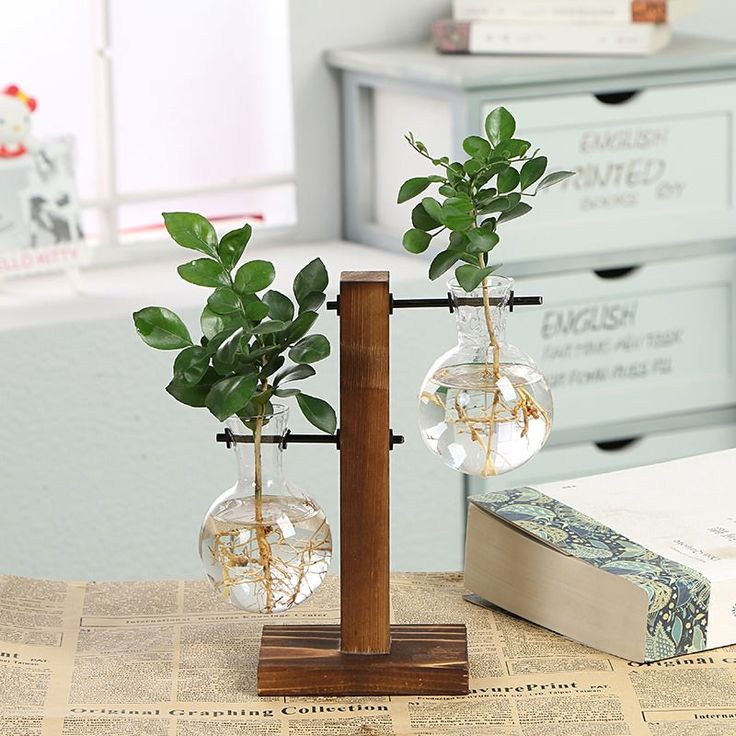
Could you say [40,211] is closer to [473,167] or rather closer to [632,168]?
[632,168]

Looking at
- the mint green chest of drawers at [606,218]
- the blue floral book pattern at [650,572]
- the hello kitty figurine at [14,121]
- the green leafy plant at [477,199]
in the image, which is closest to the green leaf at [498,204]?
the green leafy plant at [477,199]

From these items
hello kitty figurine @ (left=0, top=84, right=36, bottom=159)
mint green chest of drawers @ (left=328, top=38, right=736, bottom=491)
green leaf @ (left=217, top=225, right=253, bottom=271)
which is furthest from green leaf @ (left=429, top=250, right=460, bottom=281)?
hello kitty figurine @ (left=0, top=84, right=36, bottom=159)

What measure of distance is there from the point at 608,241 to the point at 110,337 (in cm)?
68

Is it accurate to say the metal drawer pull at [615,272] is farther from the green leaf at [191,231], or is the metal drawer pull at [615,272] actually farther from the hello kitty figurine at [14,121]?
the green leaf at [191,231]

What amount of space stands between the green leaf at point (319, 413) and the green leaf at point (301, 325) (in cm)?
3

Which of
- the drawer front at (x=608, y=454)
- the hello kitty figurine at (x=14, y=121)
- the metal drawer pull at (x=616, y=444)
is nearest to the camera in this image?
the hello kitty figurine at (x=14, y=121)

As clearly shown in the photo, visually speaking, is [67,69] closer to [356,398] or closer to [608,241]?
[608,241]

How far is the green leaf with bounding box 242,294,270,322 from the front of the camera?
2.66 ft

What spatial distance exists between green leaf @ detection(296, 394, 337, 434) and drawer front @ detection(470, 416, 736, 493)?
109cm

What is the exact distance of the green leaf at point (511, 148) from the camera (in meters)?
0.83

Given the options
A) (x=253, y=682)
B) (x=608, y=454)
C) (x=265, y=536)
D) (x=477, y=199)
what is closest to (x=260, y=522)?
(x=265, y=536)

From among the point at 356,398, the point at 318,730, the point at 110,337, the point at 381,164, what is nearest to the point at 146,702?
the point at 318,730

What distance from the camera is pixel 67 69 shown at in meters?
2.01

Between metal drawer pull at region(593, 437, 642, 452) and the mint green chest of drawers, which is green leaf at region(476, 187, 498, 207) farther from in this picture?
metal drawer pull at region(593, 437, 642, 452)
